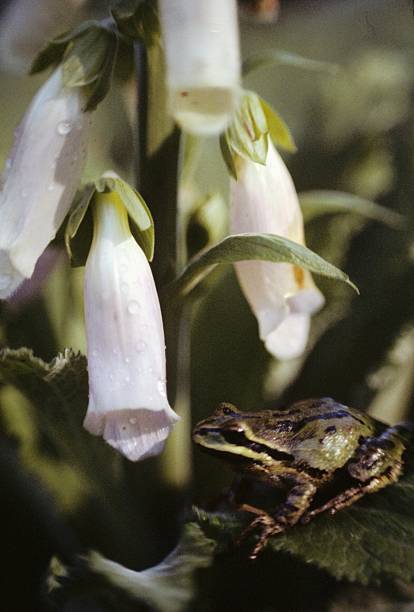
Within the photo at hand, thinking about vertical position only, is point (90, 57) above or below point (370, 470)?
above

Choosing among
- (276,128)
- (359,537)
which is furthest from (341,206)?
(359,537)

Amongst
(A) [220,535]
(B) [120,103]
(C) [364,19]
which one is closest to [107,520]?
(A) [220,535]

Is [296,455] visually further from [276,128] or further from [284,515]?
[276,128]

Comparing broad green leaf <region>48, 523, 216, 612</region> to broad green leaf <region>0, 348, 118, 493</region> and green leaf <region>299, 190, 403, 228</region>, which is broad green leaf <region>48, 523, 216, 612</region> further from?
green leaf <region>299, 190, 403, 228</region>

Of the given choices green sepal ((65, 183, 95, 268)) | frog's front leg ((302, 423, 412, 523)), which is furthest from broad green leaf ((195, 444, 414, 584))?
green sepal ((65, 183, 95, 268))

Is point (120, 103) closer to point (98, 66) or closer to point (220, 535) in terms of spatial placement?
point (98, 66)

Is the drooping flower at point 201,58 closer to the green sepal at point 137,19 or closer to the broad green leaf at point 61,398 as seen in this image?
the green sepal at point 137,19

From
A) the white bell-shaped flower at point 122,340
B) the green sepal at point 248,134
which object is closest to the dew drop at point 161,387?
the white bell-shaped flower at point 122,340
